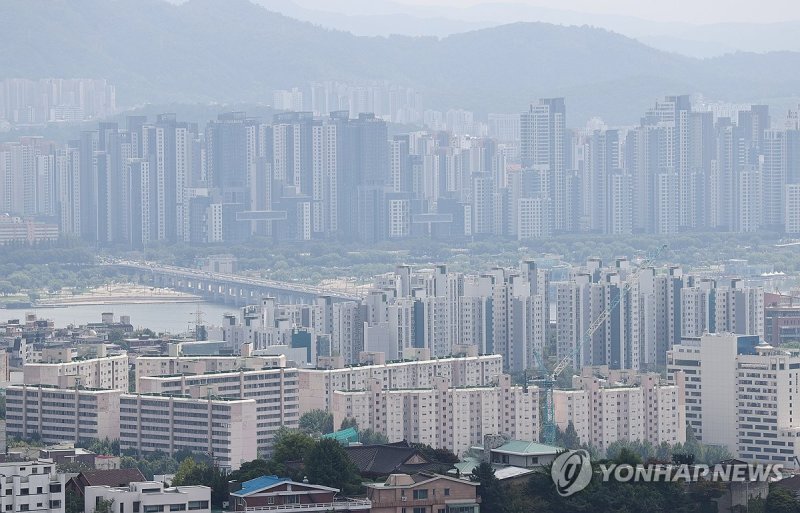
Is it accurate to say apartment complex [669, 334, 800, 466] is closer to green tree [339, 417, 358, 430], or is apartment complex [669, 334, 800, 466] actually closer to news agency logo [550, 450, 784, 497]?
green tree [339, 417, 358, 430]

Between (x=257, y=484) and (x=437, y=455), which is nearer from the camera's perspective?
(x=257, y=484)

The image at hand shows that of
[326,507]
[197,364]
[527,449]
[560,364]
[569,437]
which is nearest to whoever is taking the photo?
[326,507]

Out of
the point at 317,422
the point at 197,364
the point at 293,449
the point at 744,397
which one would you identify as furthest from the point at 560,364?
the point at 293,449

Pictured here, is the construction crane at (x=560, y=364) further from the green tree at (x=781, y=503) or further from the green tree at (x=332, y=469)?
the green tree at (x=781, y=503)

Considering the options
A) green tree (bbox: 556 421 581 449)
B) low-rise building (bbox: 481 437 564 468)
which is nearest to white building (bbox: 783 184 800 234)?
green tree (bbox: 556 421 581 449)

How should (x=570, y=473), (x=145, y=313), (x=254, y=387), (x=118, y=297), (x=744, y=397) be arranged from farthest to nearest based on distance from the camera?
(x=118, y=297) < (x=145, y=313) < (x=744, y=397) < (x=254, y=387) < (x=570, y=473)

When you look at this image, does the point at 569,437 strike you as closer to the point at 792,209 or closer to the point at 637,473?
the point at 637,473

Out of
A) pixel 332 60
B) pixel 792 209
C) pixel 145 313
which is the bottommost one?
pixel 145 313
